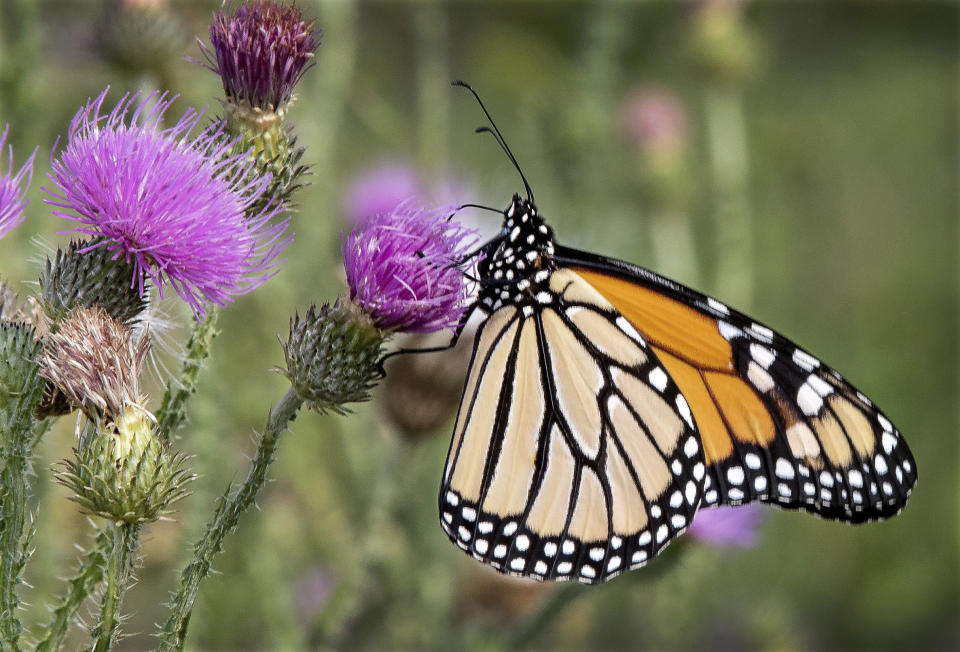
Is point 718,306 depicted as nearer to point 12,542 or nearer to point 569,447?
point 569,447

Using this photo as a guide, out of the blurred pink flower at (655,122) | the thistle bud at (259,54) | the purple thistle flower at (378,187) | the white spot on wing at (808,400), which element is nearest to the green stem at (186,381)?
the thistle bud at (259,54)

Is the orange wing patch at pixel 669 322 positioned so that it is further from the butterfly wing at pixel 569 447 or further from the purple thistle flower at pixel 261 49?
the purple thistle flower at pixel 261 49

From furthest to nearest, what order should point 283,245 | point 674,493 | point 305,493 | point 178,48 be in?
point 305,493, point 178,48, point 674,493, point 283,245

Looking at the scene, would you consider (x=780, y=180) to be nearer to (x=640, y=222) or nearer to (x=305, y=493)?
(x=640, y=222)

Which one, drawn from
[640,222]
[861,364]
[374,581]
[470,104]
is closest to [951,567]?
[861,364]

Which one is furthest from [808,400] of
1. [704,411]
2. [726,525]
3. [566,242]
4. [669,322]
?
[566,242]
